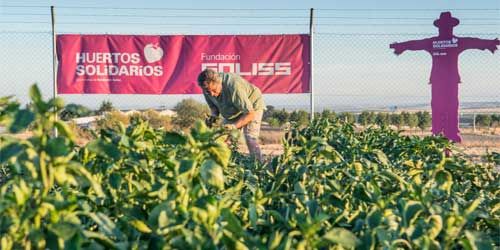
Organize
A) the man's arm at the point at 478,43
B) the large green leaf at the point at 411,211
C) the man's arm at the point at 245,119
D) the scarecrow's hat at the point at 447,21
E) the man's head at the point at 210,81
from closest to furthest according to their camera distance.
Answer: the large green leaf at the point at 411,211 < the man's head at the point at 210,81 < the man's arm at the point at 245,119 < the man's arm at the point at 478,43 < the scarecrow's hat at the point at 447,21

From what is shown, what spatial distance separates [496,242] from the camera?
1.69m

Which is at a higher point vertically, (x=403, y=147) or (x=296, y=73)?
(x=296, y=73)

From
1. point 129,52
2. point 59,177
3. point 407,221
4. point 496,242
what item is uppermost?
point 129,52

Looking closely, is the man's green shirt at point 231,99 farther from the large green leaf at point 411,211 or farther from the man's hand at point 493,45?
the large green leaf at point 411,211

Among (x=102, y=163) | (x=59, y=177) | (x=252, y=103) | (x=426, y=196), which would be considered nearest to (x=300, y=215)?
(x=426, y=196)

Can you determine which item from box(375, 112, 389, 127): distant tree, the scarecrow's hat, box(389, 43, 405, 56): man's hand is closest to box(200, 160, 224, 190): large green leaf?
box(375, 112, 389, 127): distant tree

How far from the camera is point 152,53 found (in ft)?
34.8

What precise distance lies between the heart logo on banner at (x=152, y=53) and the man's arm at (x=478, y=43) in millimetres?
4747

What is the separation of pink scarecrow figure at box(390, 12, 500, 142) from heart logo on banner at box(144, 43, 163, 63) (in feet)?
13.8

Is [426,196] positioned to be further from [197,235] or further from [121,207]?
[121,207]

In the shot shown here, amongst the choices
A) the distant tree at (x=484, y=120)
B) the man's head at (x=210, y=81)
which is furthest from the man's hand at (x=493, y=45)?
the distant tree at (x=484, y=120)

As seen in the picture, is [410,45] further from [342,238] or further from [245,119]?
[342,238]

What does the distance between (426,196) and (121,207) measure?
674mm

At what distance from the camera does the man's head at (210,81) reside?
6750 millimetres
